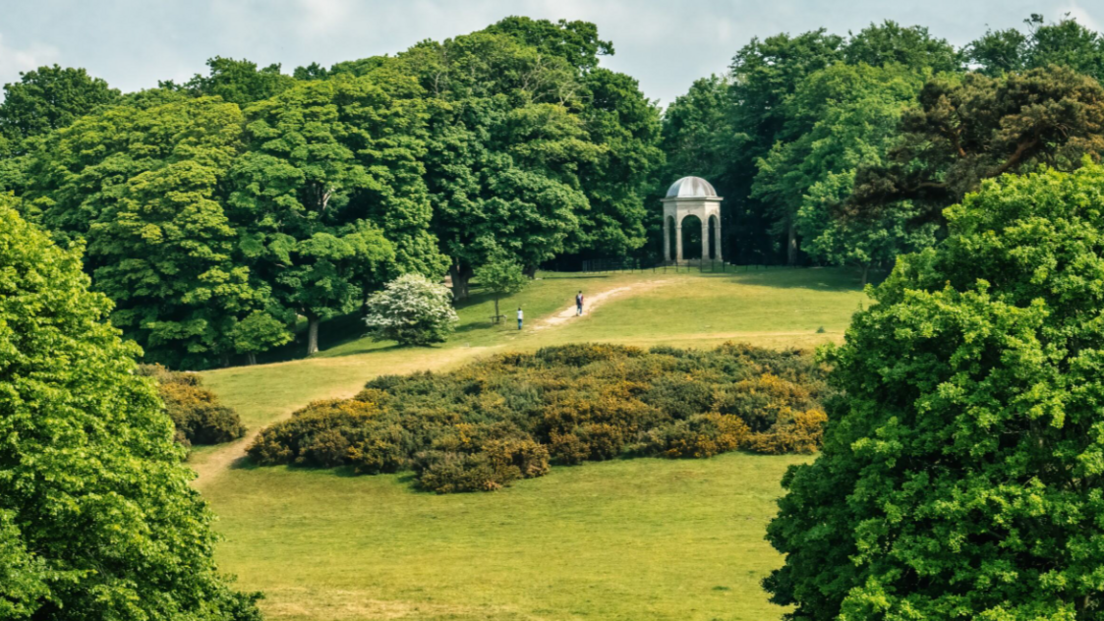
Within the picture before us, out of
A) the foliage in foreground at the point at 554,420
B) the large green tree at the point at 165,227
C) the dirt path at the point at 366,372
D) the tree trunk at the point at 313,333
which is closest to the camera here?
the foliage in foreground at the point at 554,420

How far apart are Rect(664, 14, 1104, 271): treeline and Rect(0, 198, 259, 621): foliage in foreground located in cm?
2228

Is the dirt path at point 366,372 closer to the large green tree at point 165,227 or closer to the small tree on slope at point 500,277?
the small tree on slope at point 500,277

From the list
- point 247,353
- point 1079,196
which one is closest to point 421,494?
point 1079,196

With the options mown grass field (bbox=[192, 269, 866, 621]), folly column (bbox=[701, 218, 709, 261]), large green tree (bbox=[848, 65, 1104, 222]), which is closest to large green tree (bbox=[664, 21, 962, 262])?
folly column (bbox=[701, 218, 709, 261])

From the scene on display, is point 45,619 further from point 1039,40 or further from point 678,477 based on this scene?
point 1039,40

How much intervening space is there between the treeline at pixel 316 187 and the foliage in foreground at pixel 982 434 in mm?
41756

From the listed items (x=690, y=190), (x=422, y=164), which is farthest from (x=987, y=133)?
(x=690, y=190)

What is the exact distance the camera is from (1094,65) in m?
72.6

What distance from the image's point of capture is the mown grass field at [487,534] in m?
21.2

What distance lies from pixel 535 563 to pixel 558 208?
1611 inches

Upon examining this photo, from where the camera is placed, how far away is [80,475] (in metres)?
15.9

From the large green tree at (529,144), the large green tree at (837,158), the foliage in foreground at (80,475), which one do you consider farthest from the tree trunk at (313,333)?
the foliage in foreground at (80,475)

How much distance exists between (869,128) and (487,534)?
46831 millimetres

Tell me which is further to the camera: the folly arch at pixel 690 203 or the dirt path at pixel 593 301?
the folly arch at pixel 690 203
